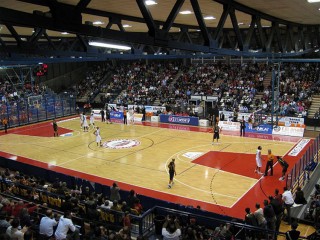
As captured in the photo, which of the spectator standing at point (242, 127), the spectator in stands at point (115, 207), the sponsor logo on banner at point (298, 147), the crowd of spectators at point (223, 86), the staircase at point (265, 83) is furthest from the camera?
the staircase at point (265, 83)

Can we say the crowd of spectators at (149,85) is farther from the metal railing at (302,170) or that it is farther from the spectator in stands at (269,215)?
the spectator in stands at (269,215)

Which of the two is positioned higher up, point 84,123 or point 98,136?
point 84,123

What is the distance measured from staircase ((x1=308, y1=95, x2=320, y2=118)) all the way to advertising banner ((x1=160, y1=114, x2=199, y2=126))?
10553 mm

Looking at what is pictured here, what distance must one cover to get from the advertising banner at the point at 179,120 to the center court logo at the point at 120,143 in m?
8.14

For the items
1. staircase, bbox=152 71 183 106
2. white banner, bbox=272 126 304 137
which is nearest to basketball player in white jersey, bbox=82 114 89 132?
staircase, bbox=152 71 183 106

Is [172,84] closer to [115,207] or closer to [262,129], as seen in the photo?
[262,129]

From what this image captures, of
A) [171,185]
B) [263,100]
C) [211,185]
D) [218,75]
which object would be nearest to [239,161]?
[211,185]

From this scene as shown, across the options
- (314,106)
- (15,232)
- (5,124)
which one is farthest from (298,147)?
(5,124)

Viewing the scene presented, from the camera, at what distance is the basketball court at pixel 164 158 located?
664 inches

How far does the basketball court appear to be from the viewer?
16.9 m

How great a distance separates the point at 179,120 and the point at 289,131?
35.1ft

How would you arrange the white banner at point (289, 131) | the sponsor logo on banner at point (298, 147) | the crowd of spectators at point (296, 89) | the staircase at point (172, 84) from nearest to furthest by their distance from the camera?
the sponsor logo on banner at point (298, 147), the white banner at point (289, 131), the crowd of spectators at point (296, 89), the staircase at point (172, 84)

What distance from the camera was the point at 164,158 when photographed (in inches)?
882

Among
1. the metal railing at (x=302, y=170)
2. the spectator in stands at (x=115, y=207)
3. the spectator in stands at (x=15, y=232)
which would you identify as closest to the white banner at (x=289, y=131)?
the metal railing at (x=302, y=170)
